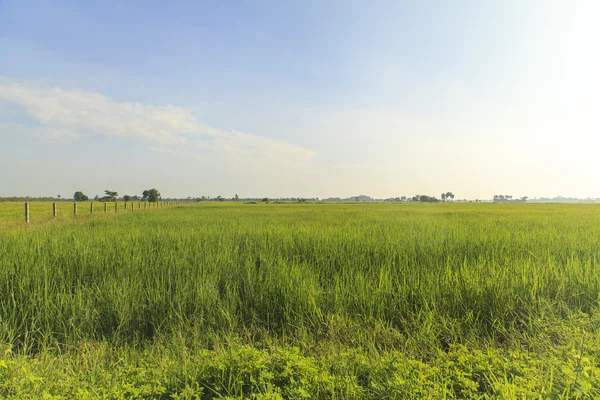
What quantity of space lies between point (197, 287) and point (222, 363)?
1.41 m

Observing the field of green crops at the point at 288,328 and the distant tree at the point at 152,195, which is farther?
the distant tree at the point at 152,195

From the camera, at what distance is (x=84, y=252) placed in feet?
13.4

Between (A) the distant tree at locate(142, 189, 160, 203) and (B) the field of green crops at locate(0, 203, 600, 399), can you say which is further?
(A) the distant tree at locate(142, 189, 160, 203)

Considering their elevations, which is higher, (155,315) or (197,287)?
(197,287)

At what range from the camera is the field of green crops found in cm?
172

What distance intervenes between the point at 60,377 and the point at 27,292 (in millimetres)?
1820

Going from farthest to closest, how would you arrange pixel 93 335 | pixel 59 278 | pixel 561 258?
pixel 561 258, pixel 59 278, pixel 93 335

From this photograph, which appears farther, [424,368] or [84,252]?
[84,252]

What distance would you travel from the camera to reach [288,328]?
2689mm

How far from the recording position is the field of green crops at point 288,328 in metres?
1.72

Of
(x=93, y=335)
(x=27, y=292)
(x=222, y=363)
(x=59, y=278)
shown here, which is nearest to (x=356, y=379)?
(x=222, y=363)

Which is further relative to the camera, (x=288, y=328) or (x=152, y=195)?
(x=152, y=195)

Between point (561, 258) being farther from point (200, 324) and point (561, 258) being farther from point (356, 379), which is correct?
point (200, 324)

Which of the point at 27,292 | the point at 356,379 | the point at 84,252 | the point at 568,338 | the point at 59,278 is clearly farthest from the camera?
the point at 84,252
